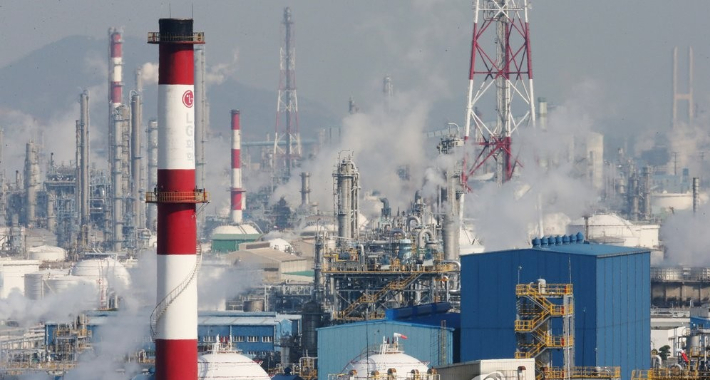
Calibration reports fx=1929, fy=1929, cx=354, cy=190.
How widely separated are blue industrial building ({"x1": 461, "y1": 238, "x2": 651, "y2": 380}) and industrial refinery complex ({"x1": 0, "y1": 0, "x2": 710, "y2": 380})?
48mm

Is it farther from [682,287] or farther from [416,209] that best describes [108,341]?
[682,287]

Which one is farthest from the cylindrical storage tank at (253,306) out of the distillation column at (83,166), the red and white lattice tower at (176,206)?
the distillation column at (83,166)

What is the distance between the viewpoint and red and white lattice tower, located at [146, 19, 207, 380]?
36.7 m

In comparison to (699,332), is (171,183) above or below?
above

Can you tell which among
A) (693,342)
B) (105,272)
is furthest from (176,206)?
(105,272)

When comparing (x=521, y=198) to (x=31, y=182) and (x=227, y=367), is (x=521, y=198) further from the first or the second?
(x=31, y=182)

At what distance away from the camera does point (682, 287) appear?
7556cm

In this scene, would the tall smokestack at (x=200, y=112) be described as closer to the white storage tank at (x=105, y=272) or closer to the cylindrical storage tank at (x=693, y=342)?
the white storage tank at (x=105, y=272)

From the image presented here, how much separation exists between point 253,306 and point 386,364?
108 ft

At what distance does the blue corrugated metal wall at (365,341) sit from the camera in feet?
151

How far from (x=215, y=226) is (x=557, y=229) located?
47175mm

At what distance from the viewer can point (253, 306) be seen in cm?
7362

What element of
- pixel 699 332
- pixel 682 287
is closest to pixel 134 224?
pixel 682 287

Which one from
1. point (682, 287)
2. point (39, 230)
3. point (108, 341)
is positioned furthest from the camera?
point (39, 230)
